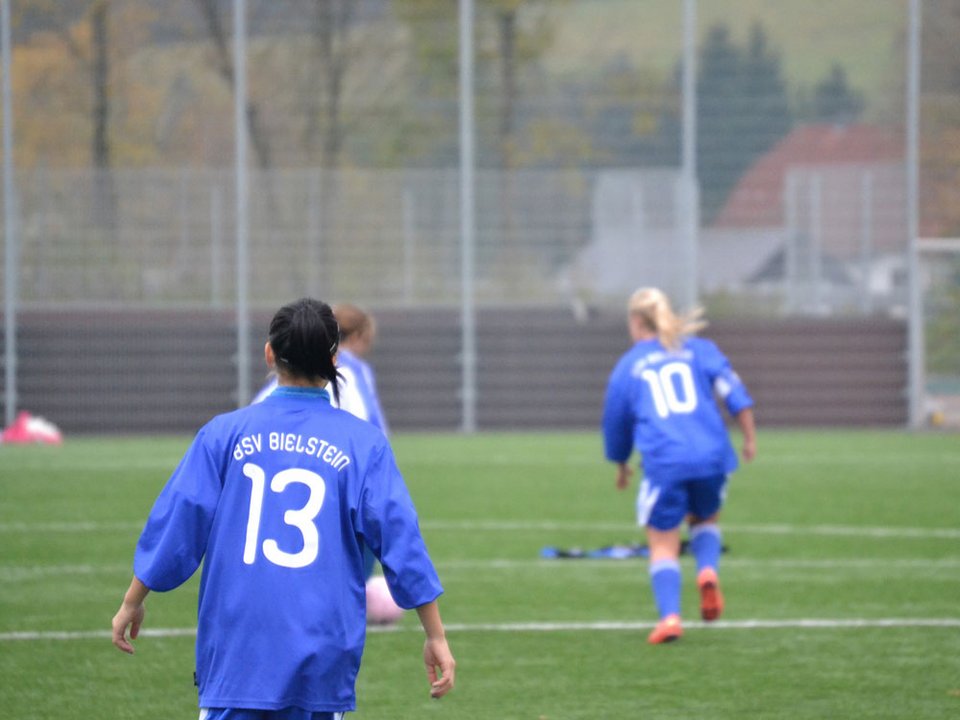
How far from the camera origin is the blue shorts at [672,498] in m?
7.76

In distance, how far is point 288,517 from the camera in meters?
3.96

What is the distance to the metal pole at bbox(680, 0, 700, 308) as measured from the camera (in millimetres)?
23500

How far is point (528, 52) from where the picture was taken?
24.4 metres

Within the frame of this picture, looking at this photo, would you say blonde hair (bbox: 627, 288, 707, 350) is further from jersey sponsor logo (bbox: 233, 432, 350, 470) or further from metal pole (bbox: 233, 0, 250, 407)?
metal pole (bbox: 233, 0, 250, 407)

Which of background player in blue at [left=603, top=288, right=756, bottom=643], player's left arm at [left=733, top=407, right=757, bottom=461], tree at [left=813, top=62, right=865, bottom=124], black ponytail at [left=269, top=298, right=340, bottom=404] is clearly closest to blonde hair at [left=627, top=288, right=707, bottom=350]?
background player in blue at [left=603, top=288, right=756, bottom=643]

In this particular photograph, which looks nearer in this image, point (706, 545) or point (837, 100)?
point (706, 545)

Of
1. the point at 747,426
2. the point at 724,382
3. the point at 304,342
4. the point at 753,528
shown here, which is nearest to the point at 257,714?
the point at 304,342

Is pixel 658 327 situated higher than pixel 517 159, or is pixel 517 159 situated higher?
pixel 517 159

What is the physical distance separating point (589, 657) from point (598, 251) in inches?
668

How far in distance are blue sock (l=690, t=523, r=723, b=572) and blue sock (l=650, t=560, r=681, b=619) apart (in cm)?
29

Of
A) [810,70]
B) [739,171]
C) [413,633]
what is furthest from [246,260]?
Result: [413,633]

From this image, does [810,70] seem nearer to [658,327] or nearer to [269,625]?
[658,327]

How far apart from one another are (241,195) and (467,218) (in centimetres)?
349

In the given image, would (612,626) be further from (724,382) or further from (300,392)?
(300,392)
